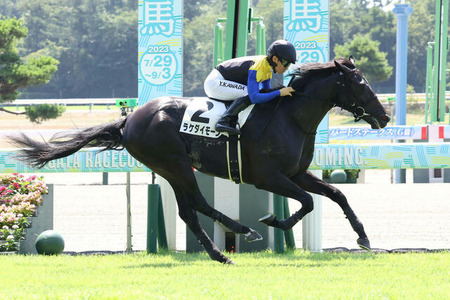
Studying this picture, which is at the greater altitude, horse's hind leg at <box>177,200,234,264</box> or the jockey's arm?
the jockey's arm

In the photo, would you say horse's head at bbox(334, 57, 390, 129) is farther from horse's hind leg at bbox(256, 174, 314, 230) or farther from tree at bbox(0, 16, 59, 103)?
tree at bbox(0, 16, 59, 103)

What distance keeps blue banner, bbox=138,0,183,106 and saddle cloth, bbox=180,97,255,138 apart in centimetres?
168

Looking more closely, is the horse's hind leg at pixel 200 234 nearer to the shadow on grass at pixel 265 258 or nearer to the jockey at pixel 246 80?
the shadow on grass at pixel 265 258

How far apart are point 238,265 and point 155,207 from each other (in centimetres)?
164

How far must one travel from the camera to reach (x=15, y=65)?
29.0 m

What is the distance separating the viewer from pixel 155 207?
812cm

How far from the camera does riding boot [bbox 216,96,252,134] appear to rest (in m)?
6.92

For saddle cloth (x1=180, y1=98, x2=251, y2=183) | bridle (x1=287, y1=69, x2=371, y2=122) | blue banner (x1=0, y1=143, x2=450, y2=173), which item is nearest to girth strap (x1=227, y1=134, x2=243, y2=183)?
saddle cloth (x1=180, y1=98, x2=251, y2=183)

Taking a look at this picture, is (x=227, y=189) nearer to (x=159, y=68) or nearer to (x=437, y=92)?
(x=159, y=68)

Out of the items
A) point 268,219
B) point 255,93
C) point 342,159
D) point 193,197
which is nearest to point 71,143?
point 193,197

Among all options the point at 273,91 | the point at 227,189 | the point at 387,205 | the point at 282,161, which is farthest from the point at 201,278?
the point at 387,205

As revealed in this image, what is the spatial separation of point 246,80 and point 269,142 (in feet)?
2.13

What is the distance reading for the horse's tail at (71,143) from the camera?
752 centimetres

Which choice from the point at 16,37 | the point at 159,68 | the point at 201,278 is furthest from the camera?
the point at 16,37
